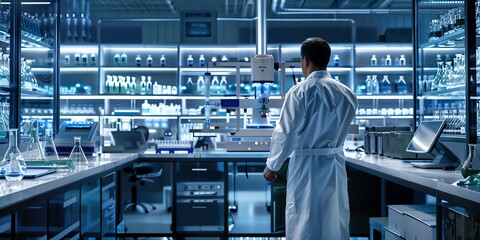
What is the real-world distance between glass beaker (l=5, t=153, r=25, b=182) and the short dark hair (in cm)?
155

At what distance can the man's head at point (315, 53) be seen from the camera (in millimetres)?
2818

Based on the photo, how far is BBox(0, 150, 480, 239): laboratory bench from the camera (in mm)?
1991

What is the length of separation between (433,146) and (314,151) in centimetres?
61

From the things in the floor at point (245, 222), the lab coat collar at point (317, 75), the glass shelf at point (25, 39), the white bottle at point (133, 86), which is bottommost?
the floor at point (245, 222)

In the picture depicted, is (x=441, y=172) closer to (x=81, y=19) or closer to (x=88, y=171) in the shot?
(x=88, y=171)

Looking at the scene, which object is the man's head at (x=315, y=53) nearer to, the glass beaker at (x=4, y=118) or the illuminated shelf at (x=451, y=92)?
the illuminated shelf at (x=451, y=92)

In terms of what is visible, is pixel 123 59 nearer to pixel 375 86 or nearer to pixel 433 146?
pixel 375 86

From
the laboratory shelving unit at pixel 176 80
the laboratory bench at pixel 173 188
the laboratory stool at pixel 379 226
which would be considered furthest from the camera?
the laboratory shelving unit at pixel 176 80

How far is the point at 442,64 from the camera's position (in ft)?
12.9

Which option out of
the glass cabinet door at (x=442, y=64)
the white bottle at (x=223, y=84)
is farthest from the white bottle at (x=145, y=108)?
the glass cabinet door at (x=442, y=64)

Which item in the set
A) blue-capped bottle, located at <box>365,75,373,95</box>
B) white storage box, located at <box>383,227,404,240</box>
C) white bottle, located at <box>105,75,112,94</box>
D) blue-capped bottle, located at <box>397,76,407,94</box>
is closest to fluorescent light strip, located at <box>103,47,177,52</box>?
white bottle, located at <box>105,75,112,94</box>

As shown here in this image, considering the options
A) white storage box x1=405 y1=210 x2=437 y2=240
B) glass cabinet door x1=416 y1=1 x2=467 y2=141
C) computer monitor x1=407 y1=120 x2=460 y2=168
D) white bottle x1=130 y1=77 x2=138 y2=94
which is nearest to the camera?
white storage box x1=405 y1=210 x2=437 y2=240

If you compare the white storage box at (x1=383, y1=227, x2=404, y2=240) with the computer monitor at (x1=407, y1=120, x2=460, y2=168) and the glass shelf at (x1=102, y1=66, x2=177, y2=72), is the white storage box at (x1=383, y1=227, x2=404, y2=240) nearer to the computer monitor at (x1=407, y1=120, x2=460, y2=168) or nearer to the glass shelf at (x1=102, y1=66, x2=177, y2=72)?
the computer monitor at (x1=407, y1=120, x2=460, y2=168)

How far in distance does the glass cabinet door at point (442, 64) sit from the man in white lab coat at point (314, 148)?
0.91 metres
